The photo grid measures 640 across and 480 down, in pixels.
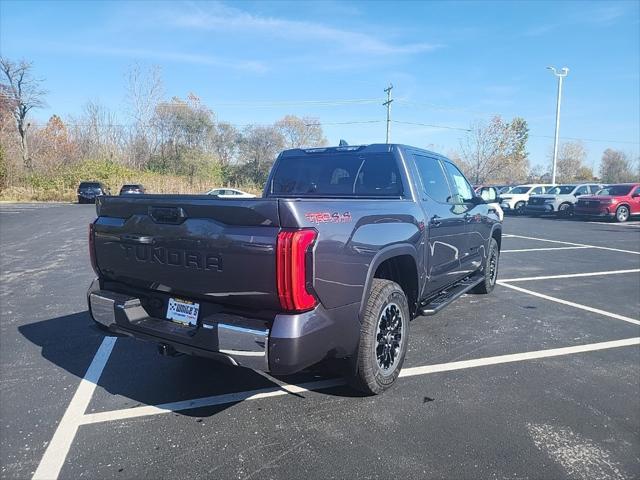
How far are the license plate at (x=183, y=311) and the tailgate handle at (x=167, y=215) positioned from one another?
565 millimetres

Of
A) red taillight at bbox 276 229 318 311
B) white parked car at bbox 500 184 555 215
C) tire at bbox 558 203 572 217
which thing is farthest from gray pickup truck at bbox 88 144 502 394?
white parked car at bbox 500 184 555 215

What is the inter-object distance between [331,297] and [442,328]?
2816mm

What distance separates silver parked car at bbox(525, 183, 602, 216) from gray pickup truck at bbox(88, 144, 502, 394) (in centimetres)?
2286

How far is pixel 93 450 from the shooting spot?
2.76 metres

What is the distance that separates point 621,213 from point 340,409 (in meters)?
23.2

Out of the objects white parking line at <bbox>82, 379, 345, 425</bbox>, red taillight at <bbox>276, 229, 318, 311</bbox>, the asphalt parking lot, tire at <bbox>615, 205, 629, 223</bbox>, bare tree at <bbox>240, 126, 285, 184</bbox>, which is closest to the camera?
red taillight at <bbox>276, 229, 318, 311</bbox>

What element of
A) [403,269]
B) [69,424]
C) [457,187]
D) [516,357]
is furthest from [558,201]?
[69,424]

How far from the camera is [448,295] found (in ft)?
15.7

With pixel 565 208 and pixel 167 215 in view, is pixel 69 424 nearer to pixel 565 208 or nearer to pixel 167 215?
pixel 167 215

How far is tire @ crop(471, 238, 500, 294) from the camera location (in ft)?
21.3

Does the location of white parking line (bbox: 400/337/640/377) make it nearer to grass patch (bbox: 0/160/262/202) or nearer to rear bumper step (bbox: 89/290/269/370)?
rear bumper step (bbox: 89/290/269/370)

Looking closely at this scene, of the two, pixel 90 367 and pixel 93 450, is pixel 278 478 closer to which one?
pixel 93 450

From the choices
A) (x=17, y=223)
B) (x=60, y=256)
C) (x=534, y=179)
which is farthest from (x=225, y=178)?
(x=534, y=179)

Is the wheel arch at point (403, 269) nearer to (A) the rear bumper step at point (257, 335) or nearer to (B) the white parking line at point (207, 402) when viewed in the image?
(A) the rear bumper step at point (257, 335)
